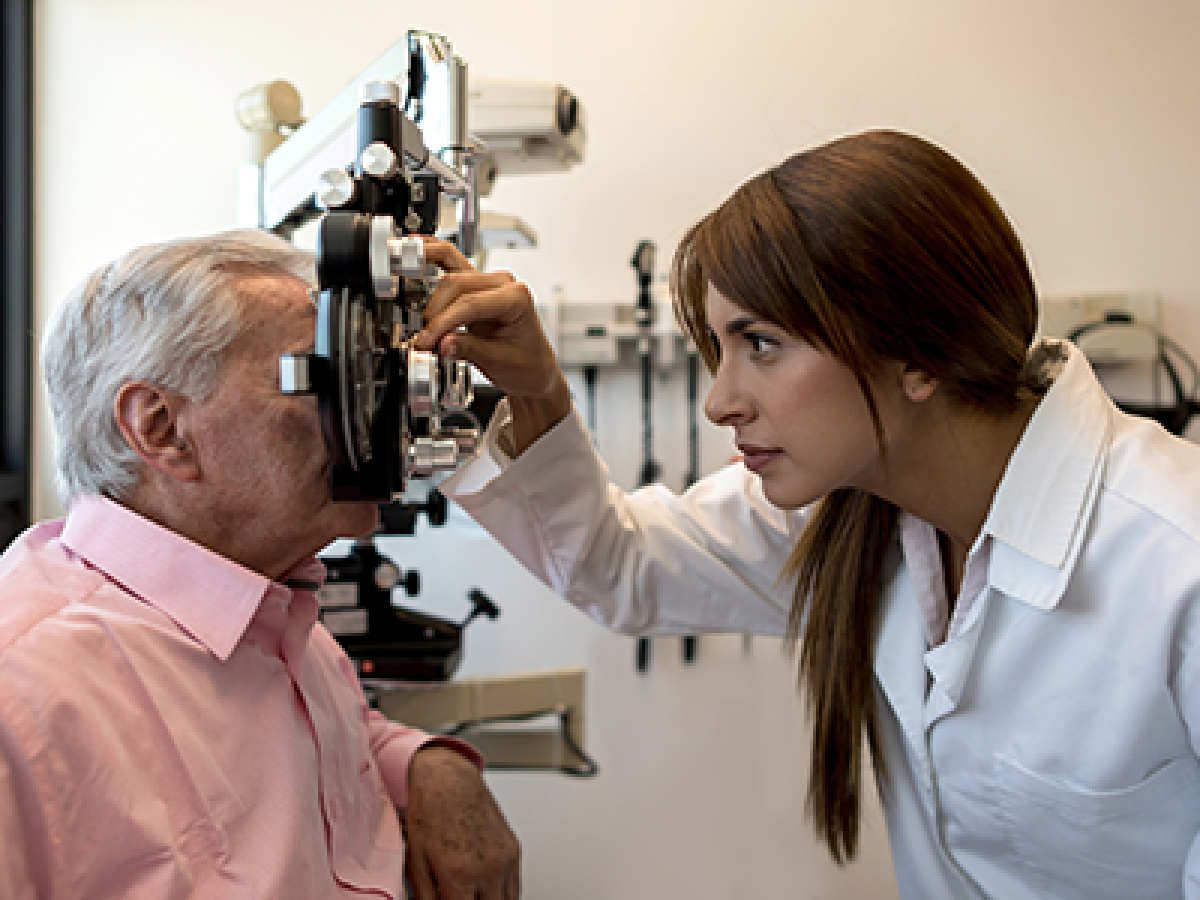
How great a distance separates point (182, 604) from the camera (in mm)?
799

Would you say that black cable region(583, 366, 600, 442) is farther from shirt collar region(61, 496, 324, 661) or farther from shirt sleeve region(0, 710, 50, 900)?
shirt sleeve region(0, 710, 50, 900)

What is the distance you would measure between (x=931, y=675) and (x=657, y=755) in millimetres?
1596

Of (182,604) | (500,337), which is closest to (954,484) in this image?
(500,337)

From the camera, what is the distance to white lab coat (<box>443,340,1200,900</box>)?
90 centimetres

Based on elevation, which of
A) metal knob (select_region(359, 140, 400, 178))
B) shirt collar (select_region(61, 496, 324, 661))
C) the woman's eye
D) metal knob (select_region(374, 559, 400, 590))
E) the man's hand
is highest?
metal knob (select_region(359, 140, 400, 178))

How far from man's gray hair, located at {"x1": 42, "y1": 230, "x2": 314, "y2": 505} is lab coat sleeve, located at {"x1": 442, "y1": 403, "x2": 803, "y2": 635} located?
0.40 m

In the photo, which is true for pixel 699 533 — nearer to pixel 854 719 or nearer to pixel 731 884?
pixel 854 719

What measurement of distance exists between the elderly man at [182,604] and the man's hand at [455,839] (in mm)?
21

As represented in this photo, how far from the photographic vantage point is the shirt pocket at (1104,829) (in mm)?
946

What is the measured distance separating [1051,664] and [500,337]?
0.68m

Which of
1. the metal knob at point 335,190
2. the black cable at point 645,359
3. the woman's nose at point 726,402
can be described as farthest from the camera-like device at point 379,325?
the black cable at point 645,359

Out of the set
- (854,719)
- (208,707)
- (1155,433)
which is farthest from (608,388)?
(208,707)

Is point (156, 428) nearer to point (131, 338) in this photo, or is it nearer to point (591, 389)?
point (131, 338)

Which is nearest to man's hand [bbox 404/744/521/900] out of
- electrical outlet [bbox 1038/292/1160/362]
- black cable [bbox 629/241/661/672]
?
black cable [bbox 629/241/661/672]
